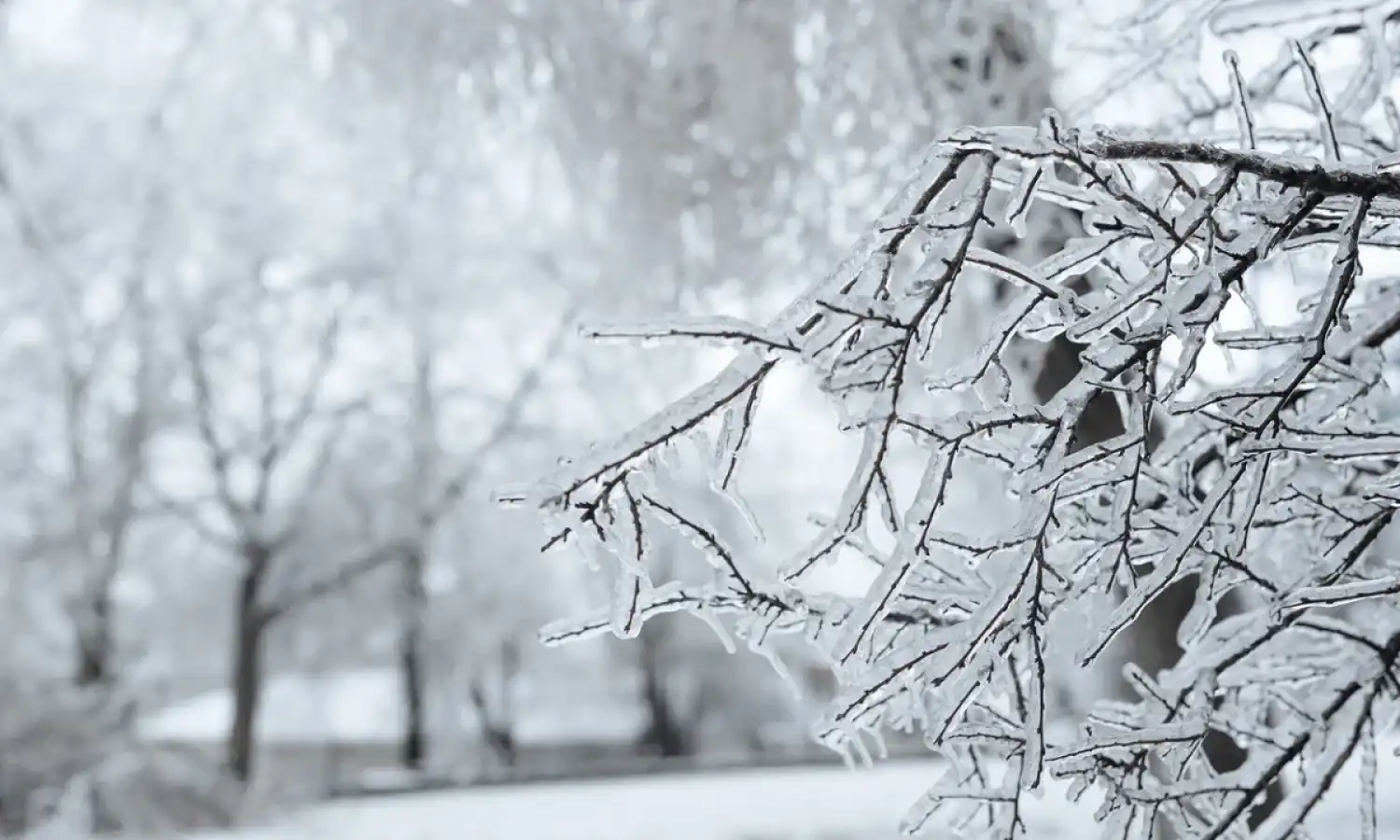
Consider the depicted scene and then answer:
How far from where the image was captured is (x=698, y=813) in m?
5.76

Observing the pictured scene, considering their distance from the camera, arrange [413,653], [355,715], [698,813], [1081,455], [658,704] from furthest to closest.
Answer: [355,715], [658,704], [413,653], [698,813], [1081,455]

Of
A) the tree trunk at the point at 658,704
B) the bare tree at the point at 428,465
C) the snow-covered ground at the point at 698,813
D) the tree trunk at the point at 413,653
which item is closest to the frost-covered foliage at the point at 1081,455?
the snow-covered ground at the point at 698,813

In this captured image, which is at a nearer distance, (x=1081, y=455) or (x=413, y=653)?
(x=1081, y=455)

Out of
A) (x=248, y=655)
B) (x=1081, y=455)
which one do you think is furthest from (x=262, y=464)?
(x=1081, y=455)

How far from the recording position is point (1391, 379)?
2.04 metres

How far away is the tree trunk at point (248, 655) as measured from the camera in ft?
38.8

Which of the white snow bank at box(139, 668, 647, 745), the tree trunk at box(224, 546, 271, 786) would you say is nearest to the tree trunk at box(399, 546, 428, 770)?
the tree trunk at box(224, 546, 271, 786)

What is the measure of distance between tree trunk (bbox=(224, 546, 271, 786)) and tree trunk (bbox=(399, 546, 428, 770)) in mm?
1689

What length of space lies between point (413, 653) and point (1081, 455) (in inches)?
585

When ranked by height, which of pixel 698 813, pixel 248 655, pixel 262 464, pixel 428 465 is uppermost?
pixel 262 464

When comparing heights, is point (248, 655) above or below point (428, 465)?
below

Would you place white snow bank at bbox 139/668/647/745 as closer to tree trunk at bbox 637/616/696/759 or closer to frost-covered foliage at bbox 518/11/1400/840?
tree trunk at bbox 637/616/696/759

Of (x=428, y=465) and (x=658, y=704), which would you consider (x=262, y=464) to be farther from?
(x=658, y=704)

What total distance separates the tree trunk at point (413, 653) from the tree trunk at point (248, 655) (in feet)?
5.54
